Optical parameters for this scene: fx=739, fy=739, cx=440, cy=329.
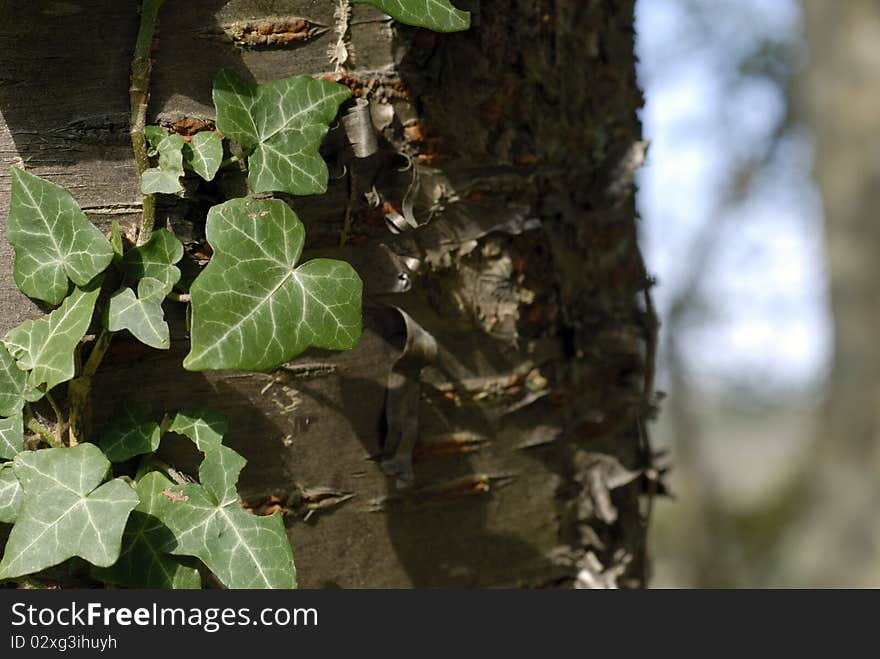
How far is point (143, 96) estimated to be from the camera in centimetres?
71

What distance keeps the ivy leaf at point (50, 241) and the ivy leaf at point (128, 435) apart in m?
0.13

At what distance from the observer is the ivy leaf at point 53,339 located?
2.21 ft

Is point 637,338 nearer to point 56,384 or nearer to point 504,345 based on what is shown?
point 504,345

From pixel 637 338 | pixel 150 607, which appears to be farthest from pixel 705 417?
pixel 150 607

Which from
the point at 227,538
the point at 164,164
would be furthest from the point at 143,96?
the point at 227,538

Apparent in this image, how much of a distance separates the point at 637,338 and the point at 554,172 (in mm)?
296

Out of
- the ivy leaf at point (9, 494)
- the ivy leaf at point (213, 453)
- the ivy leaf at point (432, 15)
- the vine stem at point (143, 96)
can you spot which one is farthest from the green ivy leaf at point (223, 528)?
the ivy leaf at point (432, 15)

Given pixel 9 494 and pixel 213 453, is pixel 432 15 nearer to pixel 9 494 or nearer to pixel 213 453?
pixel 213 453

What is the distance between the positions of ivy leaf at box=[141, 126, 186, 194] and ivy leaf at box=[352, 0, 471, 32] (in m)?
0.22

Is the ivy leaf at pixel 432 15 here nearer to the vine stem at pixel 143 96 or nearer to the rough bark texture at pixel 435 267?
the rough bark texture at pixel 435 267

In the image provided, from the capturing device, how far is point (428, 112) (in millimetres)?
841

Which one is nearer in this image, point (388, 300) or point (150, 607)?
point (150, 607)

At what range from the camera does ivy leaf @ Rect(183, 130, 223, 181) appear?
27.9 inches

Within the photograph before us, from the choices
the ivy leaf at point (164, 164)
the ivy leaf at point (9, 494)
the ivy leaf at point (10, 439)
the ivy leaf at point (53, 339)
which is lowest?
the ivy leaf at point (9, 494)
